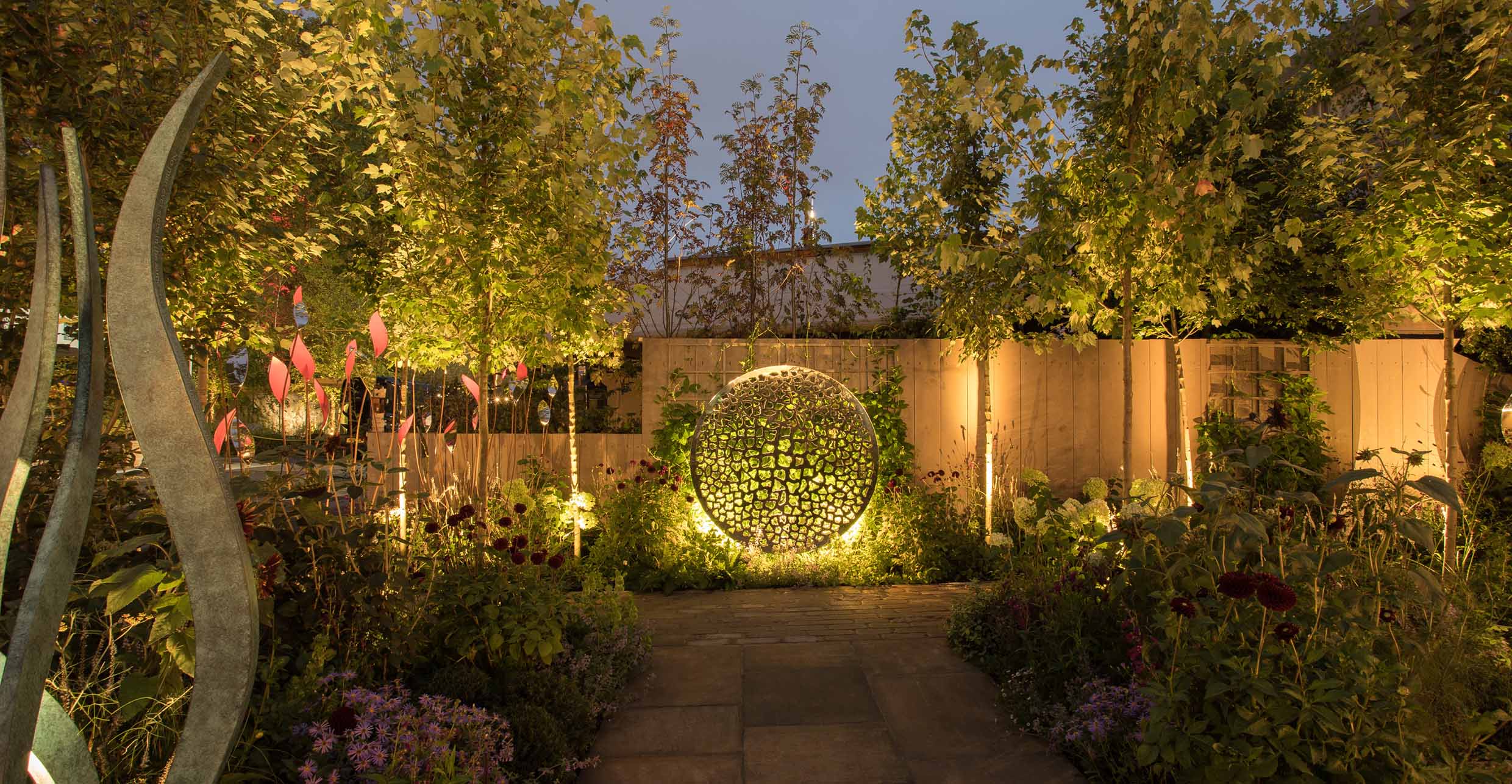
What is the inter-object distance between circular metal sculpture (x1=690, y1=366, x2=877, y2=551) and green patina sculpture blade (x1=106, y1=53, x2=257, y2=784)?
11.2 ft

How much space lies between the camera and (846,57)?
6550cm

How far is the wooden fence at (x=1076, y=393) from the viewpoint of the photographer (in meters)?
5.20

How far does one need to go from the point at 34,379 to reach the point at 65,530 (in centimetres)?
21

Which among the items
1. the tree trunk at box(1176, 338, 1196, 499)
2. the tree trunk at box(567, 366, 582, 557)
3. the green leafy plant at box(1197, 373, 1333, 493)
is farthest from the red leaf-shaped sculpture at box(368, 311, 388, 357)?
the green leafy plant at box(1197, 373, 1333, 493)

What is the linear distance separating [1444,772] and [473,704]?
2.52 metres

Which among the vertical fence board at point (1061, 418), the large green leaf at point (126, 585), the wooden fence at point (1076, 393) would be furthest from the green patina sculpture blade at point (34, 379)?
the vertical fence board at point (1061, 418)

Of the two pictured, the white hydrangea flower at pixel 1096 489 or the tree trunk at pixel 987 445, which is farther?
the tree trunk at pixel 987 445

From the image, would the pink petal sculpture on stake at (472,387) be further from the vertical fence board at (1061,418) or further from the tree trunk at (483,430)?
the vertical fence board at (1061,418)

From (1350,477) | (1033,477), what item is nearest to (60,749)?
(1350,477)

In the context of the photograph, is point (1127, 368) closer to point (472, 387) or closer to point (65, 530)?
point (472, 387)

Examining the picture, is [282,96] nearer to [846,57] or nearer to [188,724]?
[188,724]

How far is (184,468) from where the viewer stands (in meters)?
0.90

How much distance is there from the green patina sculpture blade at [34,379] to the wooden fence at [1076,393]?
411cm

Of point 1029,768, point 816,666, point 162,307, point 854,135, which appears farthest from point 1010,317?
point 854,135
